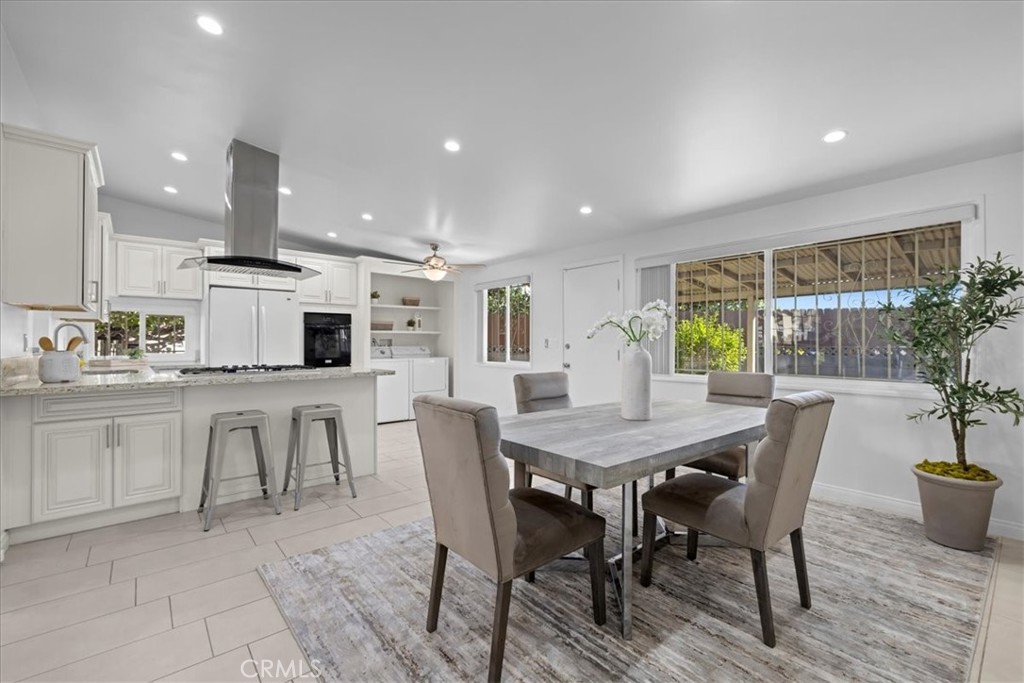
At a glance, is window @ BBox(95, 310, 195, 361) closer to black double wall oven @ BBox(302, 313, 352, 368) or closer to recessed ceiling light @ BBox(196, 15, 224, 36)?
black double wall oven @ BBox(302, 313, 352, 368)

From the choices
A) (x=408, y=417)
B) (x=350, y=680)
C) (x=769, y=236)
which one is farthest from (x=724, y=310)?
(x=408, y=417)

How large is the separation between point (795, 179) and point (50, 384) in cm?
486

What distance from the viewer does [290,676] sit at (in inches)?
59.6

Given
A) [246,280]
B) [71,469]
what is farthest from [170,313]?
[71,469]

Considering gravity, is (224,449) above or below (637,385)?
below

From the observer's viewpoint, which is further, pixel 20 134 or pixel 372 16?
pixel 20 134

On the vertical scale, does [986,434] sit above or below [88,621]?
above

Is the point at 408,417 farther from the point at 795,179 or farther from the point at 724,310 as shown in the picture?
the point at 795,179

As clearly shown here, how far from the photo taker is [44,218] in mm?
2416

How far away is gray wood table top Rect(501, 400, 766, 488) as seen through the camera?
4.98 feet

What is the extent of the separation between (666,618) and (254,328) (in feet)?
17.0

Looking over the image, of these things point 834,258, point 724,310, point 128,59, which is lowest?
point 724,310

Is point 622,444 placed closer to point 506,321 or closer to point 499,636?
point 499,636

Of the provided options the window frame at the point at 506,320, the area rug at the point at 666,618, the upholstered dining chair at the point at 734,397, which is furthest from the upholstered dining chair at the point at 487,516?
the window frame at the point at 506,320
